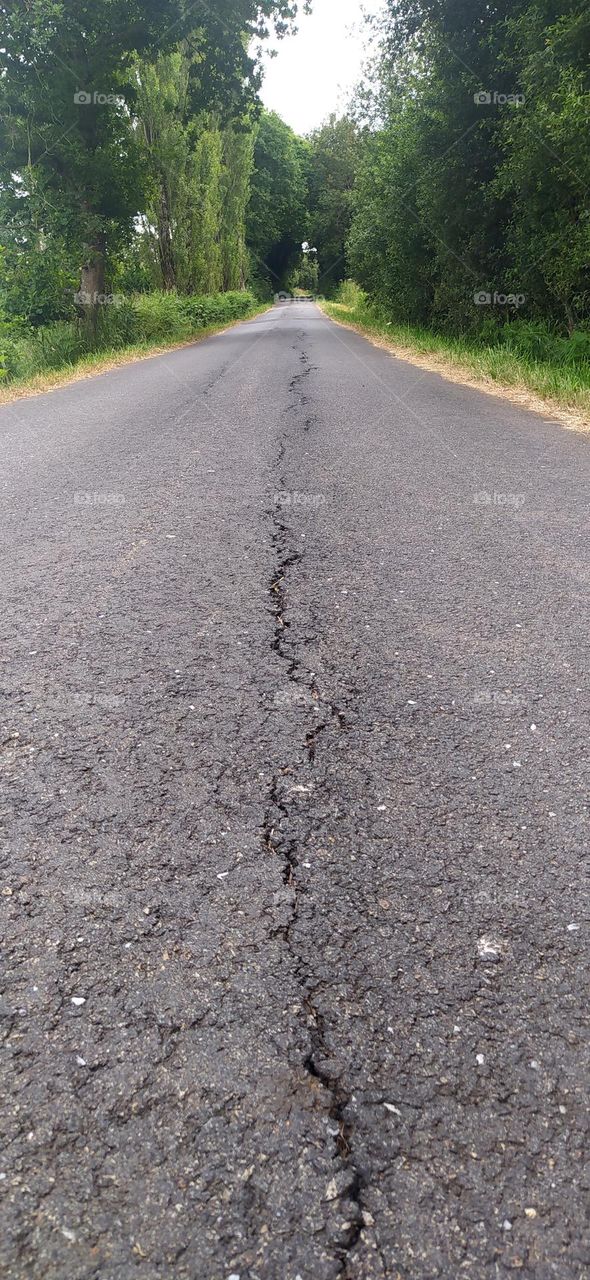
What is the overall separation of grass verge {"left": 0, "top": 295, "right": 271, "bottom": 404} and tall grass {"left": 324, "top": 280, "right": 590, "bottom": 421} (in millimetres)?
5862

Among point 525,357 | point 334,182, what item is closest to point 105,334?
point 525,357

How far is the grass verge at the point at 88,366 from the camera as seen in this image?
36.0 feet

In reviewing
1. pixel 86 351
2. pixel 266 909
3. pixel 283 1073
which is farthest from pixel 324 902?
pixel 86 351

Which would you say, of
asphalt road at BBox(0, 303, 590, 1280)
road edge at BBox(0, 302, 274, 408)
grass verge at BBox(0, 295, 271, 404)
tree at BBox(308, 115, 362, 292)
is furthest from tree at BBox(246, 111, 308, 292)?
asphalt road at BBox(0, 303, 590, 1280)

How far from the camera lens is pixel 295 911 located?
1600 mm

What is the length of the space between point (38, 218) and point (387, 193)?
7567mm

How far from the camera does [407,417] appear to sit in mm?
7508

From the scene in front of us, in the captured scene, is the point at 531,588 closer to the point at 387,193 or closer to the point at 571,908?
the point at 571,908

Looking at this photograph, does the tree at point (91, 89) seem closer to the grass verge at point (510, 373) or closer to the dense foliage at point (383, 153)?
the dense foliage at point (383, 153)

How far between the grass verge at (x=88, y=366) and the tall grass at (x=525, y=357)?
586 cm

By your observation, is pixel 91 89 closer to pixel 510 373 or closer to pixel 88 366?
pixel 88 366

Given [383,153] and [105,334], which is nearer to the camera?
[105,334]

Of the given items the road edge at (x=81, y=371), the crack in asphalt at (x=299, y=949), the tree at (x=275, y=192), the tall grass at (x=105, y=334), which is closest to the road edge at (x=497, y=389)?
the crack in asphalt at (x=299, y=949)

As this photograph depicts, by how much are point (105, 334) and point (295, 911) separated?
58.0 feet
